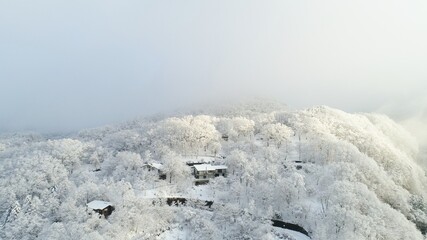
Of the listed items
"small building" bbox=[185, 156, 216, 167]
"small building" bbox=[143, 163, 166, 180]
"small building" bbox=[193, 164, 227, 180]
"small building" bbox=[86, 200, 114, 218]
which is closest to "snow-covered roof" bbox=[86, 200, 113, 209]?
"small building" bbox=[86, 200, 114, 218]

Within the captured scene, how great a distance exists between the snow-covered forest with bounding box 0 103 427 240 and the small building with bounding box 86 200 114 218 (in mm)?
843

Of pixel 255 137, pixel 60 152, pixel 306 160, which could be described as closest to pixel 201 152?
pixel 255 137

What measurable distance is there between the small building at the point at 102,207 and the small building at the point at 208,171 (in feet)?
49.2

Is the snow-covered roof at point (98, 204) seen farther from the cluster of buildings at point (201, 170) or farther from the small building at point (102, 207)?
the cluster of buildings at point (201, 170)

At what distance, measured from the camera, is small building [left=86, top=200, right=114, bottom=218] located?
47131 mm

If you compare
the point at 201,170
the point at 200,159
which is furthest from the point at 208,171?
the point at 200,159

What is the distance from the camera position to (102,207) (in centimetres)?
4753

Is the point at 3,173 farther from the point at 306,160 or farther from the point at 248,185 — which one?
the point at 306,160

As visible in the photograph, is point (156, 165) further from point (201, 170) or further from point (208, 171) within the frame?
point (208, 171)

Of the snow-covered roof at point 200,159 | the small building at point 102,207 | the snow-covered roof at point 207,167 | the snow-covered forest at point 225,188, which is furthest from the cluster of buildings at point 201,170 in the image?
the small building at point 102,207

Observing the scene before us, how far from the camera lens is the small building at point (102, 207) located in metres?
47.1

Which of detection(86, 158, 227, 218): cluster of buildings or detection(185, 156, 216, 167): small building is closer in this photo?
detection(86, 158, 227, 218): cluster of buildings

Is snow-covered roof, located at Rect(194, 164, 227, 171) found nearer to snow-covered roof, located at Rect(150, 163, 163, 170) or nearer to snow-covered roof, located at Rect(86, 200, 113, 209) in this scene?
snow-covered roof, located at Rect(150, 163, 163, 170)

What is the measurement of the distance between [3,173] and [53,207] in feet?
58.9
